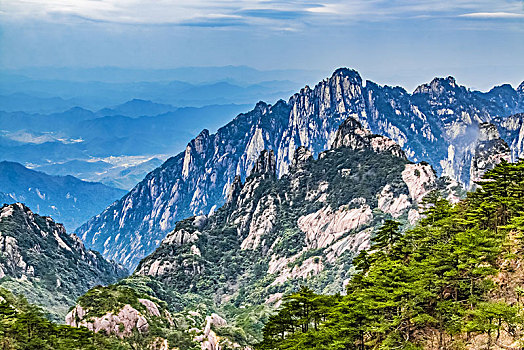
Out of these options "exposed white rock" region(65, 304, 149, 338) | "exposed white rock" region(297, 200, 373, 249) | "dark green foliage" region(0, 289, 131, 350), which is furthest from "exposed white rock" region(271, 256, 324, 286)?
"dark green foliage" region(0, 289, 131, 350)

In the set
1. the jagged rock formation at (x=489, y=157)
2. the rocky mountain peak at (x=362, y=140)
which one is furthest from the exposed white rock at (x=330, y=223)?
the jagged rock formation at (x=489, y=157)

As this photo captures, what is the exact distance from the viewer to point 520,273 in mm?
45875

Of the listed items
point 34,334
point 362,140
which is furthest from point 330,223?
point 34,334

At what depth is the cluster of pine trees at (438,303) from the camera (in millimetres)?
42531

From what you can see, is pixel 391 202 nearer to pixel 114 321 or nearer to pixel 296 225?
pixel 296 225

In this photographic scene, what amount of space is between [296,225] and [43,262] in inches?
2556

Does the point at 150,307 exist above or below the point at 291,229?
below

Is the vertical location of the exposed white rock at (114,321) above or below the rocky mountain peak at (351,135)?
below

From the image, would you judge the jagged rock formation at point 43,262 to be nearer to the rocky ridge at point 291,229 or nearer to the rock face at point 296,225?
the rocky ridge at point 291,229

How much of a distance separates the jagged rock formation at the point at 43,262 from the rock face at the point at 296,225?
17083 millimetres

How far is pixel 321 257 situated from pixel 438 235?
99.1 meters

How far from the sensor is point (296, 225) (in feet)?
570

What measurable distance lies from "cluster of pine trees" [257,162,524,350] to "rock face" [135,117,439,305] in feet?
265

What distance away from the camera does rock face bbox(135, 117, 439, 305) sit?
152 m
